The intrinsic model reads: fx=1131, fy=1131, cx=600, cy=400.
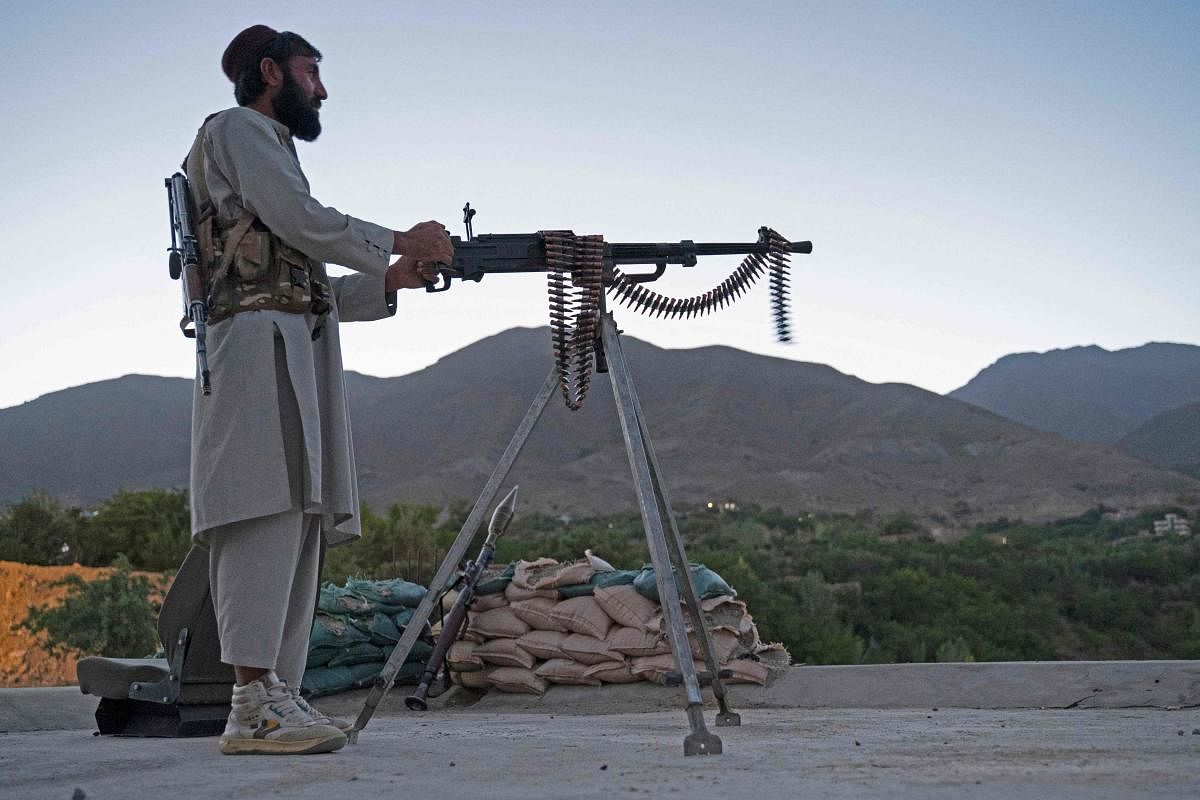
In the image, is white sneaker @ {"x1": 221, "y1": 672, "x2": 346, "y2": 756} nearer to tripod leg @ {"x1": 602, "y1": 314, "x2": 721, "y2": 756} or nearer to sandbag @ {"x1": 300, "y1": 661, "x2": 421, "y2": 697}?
tripod leg @ {"x1": 602, "y1": 314, "x2": 721, "y2": 756}

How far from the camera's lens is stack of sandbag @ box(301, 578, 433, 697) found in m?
6.89

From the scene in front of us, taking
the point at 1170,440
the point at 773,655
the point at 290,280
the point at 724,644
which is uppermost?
the point at 1170,440

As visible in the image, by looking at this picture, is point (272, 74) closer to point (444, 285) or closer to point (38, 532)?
point (444, 285)

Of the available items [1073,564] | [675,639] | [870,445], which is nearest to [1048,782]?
[675,639]

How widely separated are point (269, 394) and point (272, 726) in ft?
3.36

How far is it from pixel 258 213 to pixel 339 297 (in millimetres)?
650

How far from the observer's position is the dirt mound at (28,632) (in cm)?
1124

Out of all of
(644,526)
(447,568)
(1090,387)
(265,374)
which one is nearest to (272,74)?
(265,374)

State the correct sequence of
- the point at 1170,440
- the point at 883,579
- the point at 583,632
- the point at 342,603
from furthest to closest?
the point at 1170,440 → the point at 883,579 → the point at 342,603 → the point at 583,632

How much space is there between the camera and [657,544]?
12.7 feet

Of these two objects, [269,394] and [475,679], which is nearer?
[269,394]

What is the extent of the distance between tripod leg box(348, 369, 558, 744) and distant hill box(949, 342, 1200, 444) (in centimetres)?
10232

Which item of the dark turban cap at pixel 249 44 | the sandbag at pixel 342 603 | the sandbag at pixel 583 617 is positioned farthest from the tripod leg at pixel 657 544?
the sandbag at pixel 342 603

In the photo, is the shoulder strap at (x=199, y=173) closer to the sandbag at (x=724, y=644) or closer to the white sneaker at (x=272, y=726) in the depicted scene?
the white sneaker at (x=272, y=726)
